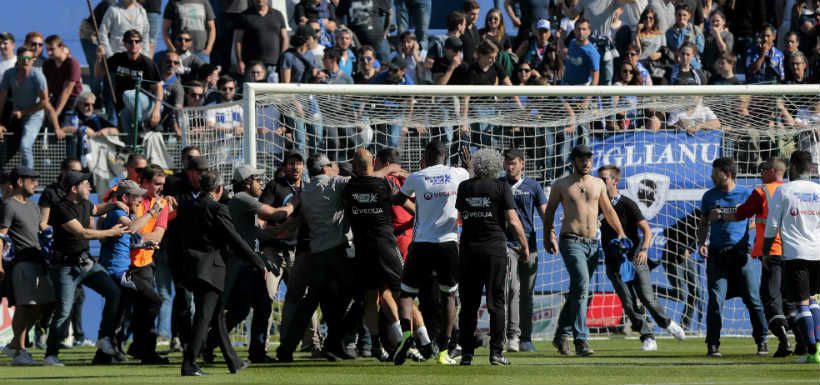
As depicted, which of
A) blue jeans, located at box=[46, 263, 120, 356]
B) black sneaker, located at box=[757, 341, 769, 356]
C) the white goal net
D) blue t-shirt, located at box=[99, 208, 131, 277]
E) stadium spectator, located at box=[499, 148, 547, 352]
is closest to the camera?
blue jeans, located at box=[46, 263, 120, 356]

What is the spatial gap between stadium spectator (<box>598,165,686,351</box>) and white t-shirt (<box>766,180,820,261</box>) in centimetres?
223

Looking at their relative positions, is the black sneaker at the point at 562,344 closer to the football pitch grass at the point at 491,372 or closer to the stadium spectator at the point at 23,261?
the football pitch grass at the point at 491,372

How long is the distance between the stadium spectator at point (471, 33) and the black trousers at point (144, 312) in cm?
869

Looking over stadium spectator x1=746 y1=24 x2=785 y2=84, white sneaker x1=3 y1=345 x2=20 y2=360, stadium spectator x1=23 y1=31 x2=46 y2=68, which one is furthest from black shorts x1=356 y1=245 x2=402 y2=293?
stadium spectator x1=746 y1=24 x2=785 y2=84

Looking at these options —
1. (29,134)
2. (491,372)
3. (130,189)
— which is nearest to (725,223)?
(491,372)

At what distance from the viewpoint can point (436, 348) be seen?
13.7 metres

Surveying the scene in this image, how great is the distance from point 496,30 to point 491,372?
36.9 ft

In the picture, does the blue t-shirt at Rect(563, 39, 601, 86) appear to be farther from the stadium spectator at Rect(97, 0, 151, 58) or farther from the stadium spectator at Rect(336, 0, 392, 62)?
the stadium spectator at Rect(97, 0, 151, 58)

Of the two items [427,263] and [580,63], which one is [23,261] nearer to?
[427,263]

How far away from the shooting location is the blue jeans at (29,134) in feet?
59.1

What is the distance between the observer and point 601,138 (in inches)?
706

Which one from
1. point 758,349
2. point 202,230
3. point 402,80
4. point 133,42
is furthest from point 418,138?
point 202,230

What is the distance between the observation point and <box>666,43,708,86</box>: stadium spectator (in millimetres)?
20812

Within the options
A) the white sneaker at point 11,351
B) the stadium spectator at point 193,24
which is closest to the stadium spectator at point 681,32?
the stadium spectator at point 193,24
